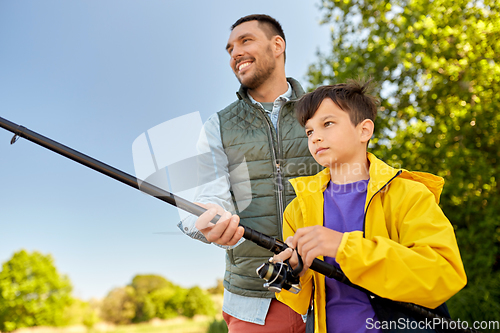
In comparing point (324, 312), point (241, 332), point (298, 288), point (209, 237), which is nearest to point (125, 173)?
point (209, 237)

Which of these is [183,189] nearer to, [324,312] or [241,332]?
[241,332]

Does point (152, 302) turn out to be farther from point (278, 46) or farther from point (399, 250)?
point (399, 250)

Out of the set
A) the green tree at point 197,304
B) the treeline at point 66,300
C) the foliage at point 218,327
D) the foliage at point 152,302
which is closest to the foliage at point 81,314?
the treeline at point 66,300

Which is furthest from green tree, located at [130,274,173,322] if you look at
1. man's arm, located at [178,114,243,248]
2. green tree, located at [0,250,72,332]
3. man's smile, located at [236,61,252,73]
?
man's smile, located at [236,61,252,73]

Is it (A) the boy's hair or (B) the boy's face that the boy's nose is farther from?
(A) the boy's hair

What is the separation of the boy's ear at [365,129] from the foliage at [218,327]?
25.5 ft

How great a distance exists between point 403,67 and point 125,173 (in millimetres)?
7322

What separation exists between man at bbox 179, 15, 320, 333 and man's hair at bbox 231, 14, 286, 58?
19cm

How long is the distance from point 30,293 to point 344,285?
35018mm

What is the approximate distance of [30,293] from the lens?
30531mm

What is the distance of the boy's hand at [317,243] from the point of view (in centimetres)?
156

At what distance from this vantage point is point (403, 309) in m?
1.65

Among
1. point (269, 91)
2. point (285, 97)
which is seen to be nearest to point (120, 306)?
point (269, 91)

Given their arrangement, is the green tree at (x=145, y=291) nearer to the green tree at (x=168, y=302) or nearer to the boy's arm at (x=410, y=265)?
the green tree at (x=168, y=302)
